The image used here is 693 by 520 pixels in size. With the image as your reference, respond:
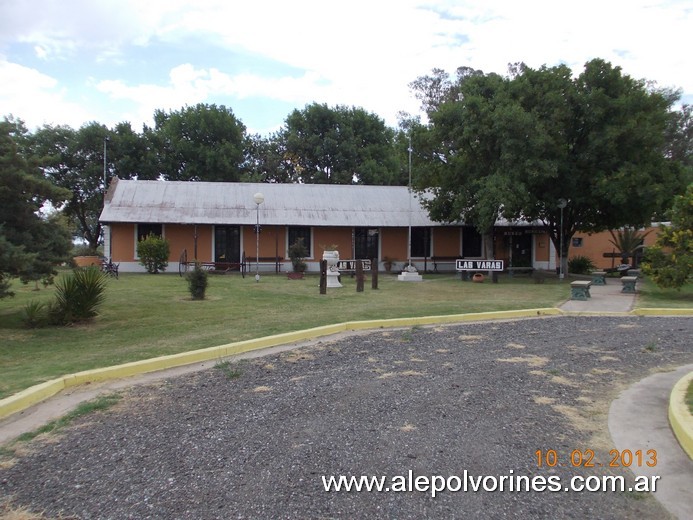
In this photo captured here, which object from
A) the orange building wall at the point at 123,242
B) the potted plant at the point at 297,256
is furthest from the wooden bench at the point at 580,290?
the orange building wall at the point at 123,242

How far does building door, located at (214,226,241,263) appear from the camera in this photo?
965 inches

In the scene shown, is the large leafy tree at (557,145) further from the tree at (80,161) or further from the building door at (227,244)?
the tree at (80,161)

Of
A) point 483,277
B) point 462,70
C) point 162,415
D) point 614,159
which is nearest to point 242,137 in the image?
point 462,70

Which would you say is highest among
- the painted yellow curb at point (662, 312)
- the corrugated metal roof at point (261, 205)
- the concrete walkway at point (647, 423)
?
the corrugated metal roof at point (261, 205)

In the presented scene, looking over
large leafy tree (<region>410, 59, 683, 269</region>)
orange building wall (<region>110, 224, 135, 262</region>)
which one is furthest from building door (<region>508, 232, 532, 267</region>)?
orange building wall (<region>110, 224, 135, 262</region>)

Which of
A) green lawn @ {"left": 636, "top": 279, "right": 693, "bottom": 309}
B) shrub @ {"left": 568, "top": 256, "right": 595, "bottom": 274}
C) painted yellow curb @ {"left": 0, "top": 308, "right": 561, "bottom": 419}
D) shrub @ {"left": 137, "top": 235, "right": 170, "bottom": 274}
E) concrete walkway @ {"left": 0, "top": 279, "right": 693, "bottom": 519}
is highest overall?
shrub @ {"left": 137, "top": 235, "right": 170, "bottom": 274}

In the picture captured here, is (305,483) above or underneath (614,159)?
underneath

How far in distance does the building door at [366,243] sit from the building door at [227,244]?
5.89 m

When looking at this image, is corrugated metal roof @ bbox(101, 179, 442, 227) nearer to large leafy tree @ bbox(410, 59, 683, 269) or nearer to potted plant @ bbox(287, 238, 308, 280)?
potted plant @ bbox(287, 238, 308, 280)

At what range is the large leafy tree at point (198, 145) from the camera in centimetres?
3756

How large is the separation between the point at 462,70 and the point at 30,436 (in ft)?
140

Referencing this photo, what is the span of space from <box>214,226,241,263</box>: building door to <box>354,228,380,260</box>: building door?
589cm

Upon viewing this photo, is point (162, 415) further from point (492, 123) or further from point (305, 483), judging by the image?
point (492, 123)

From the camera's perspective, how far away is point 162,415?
4.91 m
